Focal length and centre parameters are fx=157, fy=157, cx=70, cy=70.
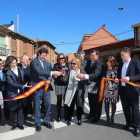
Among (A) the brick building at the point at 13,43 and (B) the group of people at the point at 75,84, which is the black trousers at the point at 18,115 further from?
(A) the brick building at the point at 13,43

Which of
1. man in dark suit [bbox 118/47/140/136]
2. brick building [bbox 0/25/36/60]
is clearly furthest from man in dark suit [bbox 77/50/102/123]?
brick building [bbox 0/25/36/60]

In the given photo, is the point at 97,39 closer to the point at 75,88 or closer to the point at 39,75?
the point at 75,88

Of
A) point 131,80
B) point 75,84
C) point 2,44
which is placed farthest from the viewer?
point 2,44

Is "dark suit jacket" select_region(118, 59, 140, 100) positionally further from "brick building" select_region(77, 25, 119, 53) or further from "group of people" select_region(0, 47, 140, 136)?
"brick building" select_region(77, 25, 119, 53)

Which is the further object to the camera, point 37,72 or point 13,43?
point 13,43

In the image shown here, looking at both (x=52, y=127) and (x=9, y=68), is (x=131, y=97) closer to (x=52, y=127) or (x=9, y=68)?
(x=52, y=127)

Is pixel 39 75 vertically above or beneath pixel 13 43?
beneath

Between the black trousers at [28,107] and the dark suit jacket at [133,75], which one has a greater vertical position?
the dark suit jacket at [133,75]

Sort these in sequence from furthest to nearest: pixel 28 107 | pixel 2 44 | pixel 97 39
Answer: pixel 97 39, pixel 2 44, pixel 28 107

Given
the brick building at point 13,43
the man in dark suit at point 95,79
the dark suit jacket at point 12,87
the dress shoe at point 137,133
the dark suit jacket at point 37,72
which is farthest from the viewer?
the brick building at point 13,43

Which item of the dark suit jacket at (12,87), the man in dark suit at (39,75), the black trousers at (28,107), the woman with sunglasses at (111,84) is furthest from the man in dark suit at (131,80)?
the black trousers at (28,107)

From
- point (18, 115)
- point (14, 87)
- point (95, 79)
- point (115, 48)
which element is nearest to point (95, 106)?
point (95, 79)

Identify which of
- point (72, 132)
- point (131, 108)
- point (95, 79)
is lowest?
point (72, 132)

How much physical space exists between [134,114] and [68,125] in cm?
169
